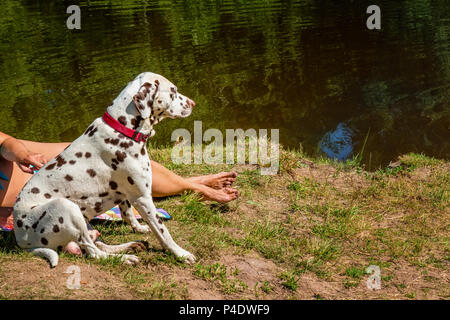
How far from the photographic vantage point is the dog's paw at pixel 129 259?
3.83m

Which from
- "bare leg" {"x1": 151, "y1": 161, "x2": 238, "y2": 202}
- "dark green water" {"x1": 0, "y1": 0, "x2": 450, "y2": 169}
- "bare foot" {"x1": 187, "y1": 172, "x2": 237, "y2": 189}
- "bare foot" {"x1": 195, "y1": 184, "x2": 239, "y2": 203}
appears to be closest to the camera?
"bare leg" {"x1": 151, "y1": 161, "x2": 238, "y2": 202}

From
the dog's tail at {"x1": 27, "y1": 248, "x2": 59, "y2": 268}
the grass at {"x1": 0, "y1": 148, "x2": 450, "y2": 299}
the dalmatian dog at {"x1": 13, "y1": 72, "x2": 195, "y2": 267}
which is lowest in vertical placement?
the grass at {"x1": 0, "y1": 148, "x2": 450, "y2": 299}

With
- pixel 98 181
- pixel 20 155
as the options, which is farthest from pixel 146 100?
pixel 20 155

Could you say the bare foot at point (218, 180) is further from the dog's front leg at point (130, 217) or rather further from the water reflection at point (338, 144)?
the water reflection at point (338, 144)

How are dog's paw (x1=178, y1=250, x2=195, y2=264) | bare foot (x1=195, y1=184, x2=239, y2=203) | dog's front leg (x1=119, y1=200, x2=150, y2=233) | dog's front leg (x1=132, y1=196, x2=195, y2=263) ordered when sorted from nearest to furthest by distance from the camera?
dog's front leg (x1=132, y1=196, x2=195, y2=263), dog's paw (x1=178, y1=250, x2=195, y2=264), dog's front leg (x1=119, y1=200, x2=150, y2=233), bare foot (x1=195, y1=184, x2=239, y2=203)

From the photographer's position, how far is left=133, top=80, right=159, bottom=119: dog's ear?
148 inches

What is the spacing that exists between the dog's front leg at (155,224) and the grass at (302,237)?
70mm

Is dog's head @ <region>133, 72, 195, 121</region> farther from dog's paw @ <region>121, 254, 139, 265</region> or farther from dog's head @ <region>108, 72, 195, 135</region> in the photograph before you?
dog's paw @ <region>121, 254, 139, 265</region>

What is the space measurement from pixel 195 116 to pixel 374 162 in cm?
422

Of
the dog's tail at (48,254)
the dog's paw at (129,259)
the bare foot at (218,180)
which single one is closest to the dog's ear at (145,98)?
the dog's paw at (129,259)

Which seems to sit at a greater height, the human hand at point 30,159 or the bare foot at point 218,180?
the human hand at point 30,159

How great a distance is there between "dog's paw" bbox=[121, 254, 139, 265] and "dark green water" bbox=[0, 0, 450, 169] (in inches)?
206

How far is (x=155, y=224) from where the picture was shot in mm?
3877

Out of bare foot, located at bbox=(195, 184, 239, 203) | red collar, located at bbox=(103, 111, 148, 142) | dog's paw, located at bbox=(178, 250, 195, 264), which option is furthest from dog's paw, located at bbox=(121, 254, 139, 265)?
bare foot, located at bbox=(195, 184, 239, 203)
